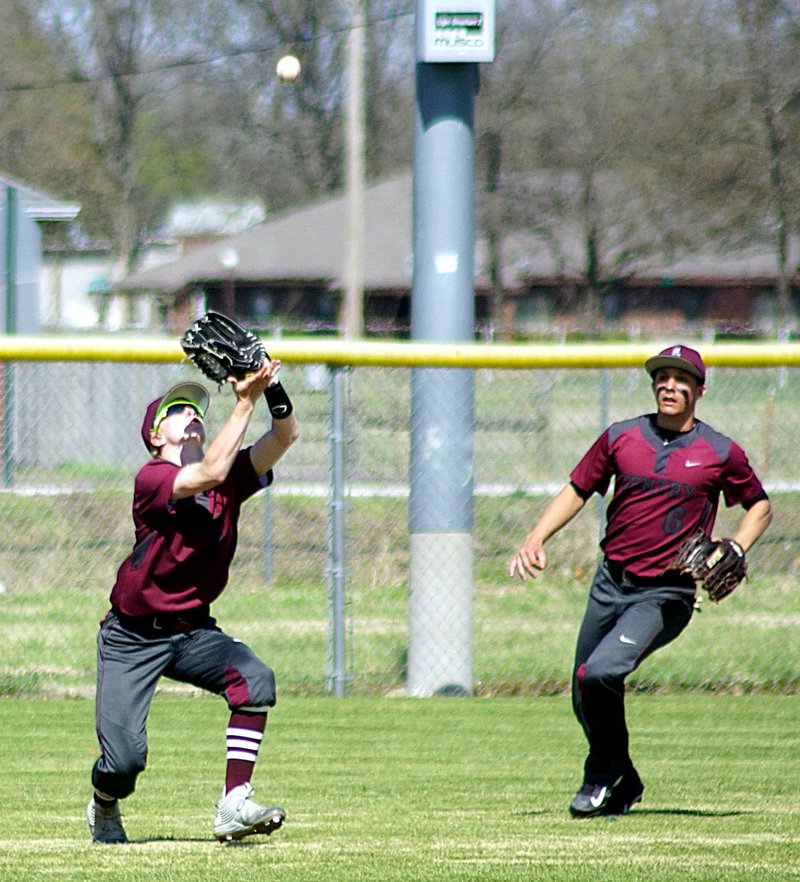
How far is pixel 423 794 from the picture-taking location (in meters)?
6.50

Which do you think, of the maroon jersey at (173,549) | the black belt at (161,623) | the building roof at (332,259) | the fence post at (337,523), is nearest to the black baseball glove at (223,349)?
the maroon jersey at (173,549)

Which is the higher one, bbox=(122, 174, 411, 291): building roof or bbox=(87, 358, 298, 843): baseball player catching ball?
bbox=(122, 174, 411, 291): building roof

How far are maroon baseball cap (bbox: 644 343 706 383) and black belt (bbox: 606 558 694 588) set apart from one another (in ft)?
2.46

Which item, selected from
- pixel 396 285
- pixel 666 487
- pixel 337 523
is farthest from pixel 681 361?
pixel 396 285

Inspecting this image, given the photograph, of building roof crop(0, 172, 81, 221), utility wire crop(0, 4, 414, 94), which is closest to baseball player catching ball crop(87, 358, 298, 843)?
building roof crop(0, 172, 81, 221)

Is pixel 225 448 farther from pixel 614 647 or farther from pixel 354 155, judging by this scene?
pixel 354 155

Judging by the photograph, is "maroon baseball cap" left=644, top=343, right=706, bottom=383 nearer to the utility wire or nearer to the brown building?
the utility wire

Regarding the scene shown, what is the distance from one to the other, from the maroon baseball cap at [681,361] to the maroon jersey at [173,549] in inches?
69.3

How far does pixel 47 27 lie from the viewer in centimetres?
4025

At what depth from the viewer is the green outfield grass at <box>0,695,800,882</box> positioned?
491cm

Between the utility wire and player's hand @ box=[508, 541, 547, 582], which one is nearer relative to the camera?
player's hand @ box=[508, 541, 547, 582]

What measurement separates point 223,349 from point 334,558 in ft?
12.8

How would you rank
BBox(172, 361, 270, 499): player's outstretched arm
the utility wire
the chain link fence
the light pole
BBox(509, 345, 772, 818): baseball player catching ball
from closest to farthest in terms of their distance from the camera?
BBox(172, 361, 270, 499): player's outstretched arm → BBox(509, 345, 772, 818): baseball player catching ball → the chain link fence → the light pole → the utility wire

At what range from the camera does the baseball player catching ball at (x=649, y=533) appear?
584 centimetres
